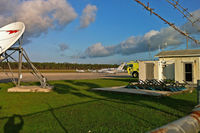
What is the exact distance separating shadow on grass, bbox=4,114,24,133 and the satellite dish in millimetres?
7019

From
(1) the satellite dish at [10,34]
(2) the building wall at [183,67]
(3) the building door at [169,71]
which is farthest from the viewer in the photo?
(3) the building door at [169,71]

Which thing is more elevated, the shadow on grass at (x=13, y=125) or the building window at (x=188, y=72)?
the building window at (x=188, y=72)

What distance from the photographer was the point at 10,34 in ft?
44.8

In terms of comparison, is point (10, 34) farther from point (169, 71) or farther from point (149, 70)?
point (169, 71)

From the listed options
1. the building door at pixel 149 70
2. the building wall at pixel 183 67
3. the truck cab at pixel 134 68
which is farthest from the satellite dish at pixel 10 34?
the truck cab at pixel 134 68

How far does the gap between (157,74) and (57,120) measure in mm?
14356

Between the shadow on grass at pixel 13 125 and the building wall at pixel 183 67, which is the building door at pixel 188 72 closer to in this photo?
the building wall at pixel 183 67

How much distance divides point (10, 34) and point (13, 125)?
32.2 ft

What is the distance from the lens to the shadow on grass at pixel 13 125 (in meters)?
5.20

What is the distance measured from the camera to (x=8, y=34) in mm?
13766

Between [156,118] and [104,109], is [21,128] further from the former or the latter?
[156,118]

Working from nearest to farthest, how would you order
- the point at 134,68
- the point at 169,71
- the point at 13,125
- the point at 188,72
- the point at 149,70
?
1. the point at 13,125
2. the point at 188,72
3. the point at 169,71
4. the point at 149,70
5. the point at 134,68

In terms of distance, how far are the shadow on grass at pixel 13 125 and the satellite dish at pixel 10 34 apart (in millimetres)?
7019

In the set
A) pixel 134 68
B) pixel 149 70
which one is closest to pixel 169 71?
pixel 149 70
